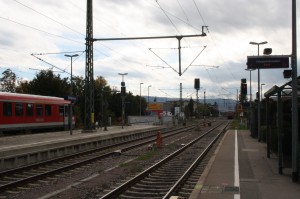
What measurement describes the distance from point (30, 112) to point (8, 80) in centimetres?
6021

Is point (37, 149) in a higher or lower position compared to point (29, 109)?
lower

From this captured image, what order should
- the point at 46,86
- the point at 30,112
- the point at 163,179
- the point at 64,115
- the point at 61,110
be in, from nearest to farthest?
the point at 163,179 → the point at 30,112 → the point at 61,110 → the point at 64,115 → the point at 46,86

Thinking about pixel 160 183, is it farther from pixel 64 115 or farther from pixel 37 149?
pixel 64 115

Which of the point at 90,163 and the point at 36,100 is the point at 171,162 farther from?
the point at 36,100

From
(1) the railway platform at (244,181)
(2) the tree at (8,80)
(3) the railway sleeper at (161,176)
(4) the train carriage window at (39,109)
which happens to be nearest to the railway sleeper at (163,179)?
(3) the railway sleeper at (161,176)

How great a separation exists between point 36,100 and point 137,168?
18860 millimetres

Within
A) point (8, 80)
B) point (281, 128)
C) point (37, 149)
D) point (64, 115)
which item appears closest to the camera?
point (281, 128)

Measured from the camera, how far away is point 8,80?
88.9m

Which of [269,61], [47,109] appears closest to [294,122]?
[269,61]

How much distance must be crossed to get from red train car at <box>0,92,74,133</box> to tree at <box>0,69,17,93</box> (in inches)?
2025

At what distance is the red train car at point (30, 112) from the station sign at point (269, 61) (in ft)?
59.6

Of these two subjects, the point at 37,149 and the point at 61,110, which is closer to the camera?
the point at 37,149

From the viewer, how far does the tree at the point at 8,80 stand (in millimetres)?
86938

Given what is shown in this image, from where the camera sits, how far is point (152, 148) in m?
25.7
